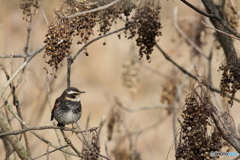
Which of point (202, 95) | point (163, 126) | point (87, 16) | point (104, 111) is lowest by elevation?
point (202, 95)

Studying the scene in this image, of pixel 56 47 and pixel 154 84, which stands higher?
pixel 154 84

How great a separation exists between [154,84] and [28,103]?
7.14 meters

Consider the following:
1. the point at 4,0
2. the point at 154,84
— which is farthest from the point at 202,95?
the point at 154,84

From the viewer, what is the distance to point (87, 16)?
9.58 feet

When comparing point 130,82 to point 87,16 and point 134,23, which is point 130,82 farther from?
point 87,16

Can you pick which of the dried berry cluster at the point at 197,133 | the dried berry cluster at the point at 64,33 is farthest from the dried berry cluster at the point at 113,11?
the dried berry cluster at the point at 197,133

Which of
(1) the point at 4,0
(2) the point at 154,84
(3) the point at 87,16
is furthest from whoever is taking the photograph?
(2) the point at 154,84

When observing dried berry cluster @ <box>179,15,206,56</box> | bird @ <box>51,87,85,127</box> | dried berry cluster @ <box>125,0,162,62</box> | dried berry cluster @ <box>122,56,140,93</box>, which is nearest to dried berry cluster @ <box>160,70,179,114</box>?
dried berry cluster @ <box>122,56,140,93</box>

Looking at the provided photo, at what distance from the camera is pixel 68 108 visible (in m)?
4.61

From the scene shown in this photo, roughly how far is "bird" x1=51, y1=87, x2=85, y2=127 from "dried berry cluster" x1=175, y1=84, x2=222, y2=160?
1.93m

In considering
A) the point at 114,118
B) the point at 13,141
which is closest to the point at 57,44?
the point at 13,141

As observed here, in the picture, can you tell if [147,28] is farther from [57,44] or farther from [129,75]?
[129,75]

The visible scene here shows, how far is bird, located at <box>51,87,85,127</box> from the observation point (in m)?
4.50

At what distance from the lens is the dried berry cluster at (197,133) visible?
264 centimetres
